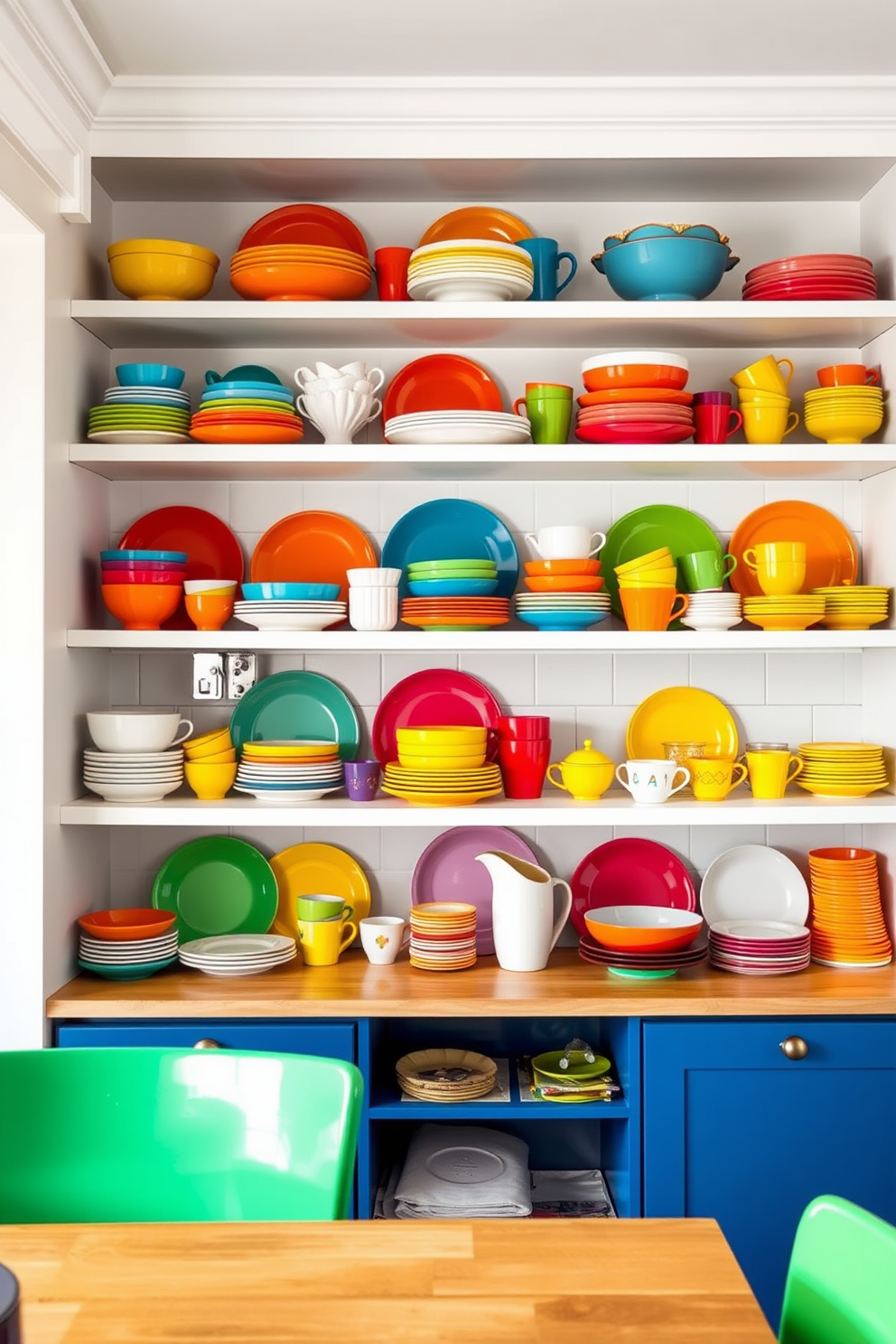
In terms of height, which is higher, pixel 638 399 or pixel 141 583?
pixel 638 399

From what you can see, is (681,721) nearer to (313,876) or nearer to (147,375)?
(313,876)

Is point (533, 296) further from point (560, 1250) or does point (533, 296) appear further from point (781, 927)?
point (560, 1250)

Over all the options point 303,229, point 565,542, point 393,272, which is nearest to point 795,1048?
point 565,542

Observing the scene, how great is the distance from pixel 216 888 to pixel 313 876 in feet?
0.72

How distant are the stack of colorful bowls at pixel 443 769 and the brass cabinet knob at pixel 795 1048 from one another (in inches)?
29.4

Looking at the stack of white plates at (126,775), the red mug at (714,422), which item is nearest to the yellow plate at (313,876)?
the stack of white plates at (126,775)

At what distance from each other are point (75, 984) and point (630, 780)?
1201 mm

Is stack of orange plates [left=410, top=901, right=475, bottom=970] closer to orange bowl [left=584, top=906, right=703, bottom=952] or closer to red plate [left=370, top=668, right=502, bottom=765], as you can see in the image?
orange bowl [left=584, top=906, right=703, bottom=952]

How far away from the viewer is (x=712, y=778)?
2592mm

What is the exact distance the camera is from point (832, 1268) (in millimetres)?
1136

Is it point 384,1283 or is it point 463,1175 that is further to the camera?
point 463,1175

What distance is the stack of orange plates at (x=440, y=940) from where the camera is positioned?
2.51m

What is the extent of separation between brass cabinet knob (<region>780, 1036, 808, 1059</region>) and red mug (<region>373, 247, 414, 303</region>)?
169 centimetres

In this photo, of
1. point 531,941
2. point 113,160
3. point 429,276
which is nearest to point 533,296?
point 429,276
